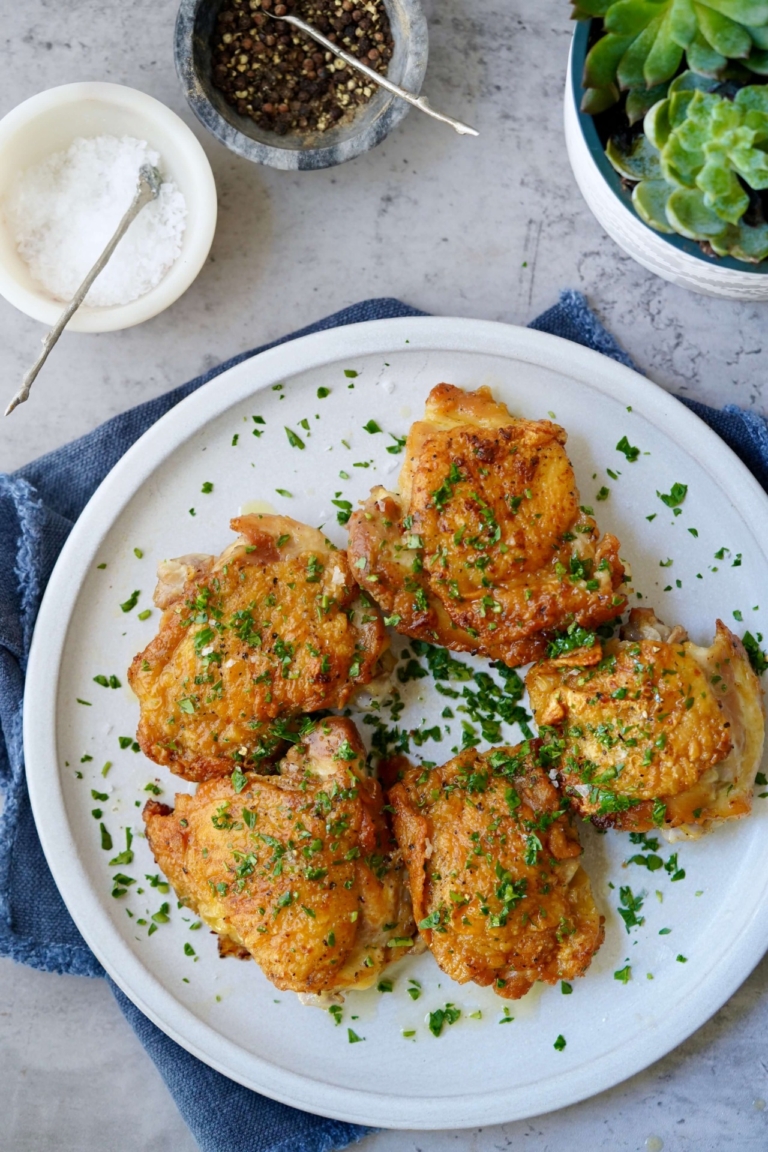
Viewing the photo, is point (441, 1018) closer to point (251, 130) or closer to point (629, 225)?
point (629, 225)

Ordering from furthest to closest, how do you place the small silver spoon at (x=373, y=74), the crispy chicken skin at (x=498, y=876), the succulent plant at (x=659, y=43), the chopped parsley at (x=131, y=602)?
the chopped parsley at (x=131, y=602), the small silver spoon at (x=373, y=74), the crispy chicken skin at (x=498, y=876), the succulent plant at (x=659, y=43)

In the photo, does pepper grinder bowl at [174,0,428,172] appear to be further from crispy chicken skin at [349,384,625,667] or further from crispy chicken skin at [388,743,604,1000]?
crispy chicken skin at [388,743,604,1000]

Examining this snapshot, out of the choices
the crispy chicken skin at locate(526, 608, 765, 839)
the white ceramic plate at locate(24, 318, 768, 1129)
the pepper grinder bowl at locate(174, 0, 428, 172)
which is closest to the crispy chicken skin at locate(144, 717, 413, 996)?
the white ceramic plate at locate(24, 318, 768, 1129)

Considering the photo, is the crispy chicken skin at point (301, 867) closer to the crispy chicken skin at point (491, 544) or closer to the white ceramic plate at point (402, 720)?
the white ceramic plate at point (402, 720)

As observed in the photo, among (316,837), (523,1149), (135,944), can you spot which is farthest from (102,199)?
(523,1149)

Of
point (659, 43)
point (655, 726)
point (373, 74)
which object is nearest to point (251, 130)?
point (373, 74)

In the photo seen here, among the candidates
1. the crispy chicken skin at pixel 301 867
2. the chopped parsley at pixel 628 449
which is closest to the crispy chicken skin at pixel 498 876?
the crispy chicken skin at pixel 301 867
